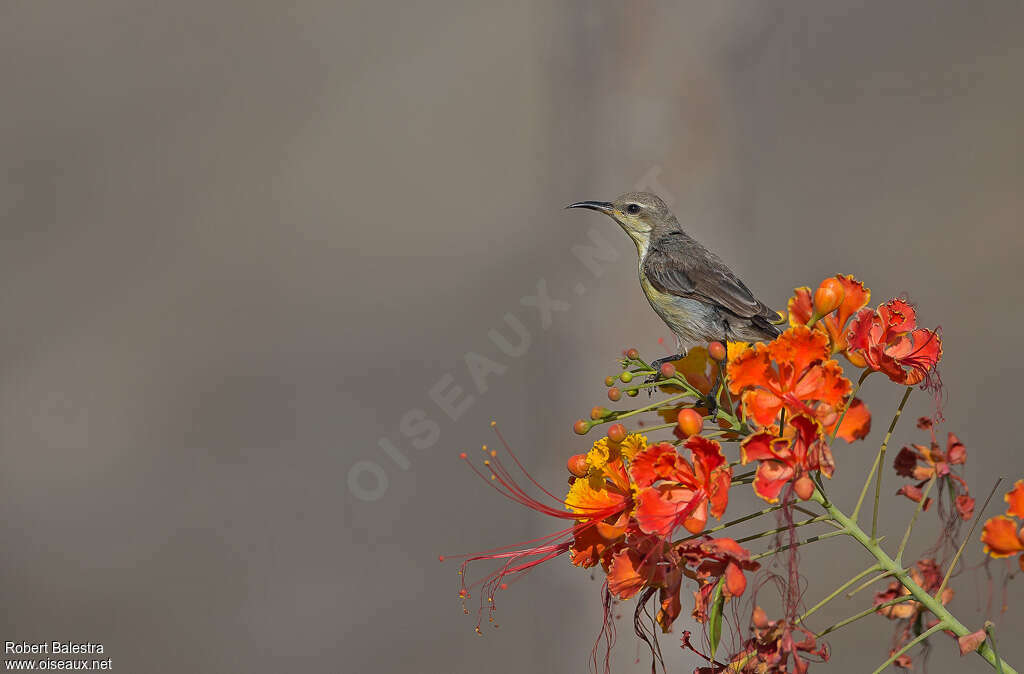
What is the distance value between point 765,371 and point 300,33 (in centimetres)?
971

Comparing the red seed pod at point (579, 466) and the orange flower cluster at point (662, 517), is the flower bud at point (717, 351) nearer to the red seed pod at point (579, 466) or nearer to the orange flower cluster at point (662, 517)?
the orange flower cluster at point (662, 517)

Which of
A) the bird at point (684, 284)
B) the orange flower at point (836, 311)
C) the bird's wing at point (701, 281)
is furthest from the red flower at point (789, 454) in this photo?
the bird's wing at point (701, 281)

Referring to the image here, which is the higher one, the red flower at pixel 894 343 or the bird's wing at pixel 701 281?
the bird's wing at pixel 701 281

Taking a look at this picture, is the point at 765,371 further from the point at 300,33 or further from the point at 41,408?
the point at 300,33

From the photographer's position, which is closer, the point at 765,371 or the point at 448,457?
the point at 765,371

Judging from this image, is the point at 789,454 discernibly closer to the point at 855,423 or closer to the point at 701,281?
the point at 855,423

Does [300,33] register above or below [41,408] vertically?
above

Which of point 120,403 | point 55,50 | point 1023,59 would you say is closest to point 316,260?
point 120,403

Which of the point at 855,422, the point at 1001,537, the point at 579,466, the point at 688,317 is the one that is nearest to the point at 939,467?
the point at 855,422

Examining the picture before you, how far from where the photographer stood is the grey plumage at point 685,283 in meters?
2.58

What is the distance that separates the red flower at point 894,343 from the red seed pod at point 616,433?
14.2 inches

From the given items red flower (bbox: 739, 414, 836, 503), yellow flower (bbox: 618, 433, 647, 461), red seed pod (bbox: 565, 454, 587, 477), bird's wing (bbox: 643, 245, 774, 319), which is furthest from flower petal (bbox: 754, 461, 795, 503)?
bird's wing (bbox: 643, 245, 774, 319)

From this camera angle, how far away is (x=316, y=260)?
9.70 meters

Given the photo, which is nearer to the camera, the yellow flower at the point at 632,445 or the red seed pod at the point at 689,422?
the red seed pod at the point at 689,422
